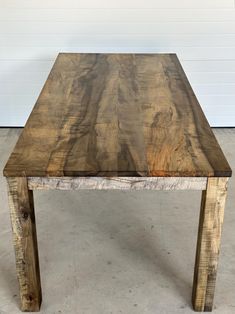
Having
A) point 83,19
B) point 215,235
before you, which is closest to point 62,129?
point 215,235

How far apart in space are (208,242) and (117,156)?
1.43 feet

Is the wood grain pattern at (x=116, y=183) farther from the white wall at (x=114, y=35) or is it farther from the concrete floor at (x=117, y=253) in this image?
the white wall at (x=114, y=35)

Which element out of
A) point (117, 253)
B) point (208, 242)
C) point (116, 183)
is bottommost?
point (117, 253)

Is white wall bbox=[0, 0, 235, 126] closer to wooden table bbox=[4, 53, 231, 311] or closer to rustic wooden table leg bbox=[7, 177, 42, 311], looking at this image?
wooden table bbox=[4, 53, 231, 311]

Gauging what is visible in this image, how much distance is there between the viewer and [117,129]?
1731mm

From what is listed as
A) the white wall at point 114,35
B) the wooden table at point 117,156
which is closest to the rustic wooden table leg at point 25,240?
the wooden table at point 117,156

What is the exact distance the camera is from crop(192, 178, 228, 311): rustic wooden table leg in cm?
143

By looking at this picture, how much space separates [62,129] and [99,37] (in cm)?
154

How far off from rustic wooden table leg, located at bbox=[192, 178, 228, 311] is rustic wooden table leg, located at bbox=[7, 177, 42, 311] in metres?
0.58

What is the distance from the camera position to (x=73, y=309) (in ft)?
5.37

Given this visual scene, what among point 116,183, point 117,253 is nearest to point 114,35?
point 117,253

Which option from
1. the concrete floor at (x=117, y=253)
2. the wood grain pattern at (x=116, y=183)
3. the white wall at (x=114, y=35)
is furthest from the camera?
the white wall at (x=114, y=35)

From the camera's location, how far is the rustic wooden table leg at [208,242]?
1.43m

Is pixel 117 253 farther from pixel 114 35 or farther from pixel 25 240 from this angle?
pixel 114 35
